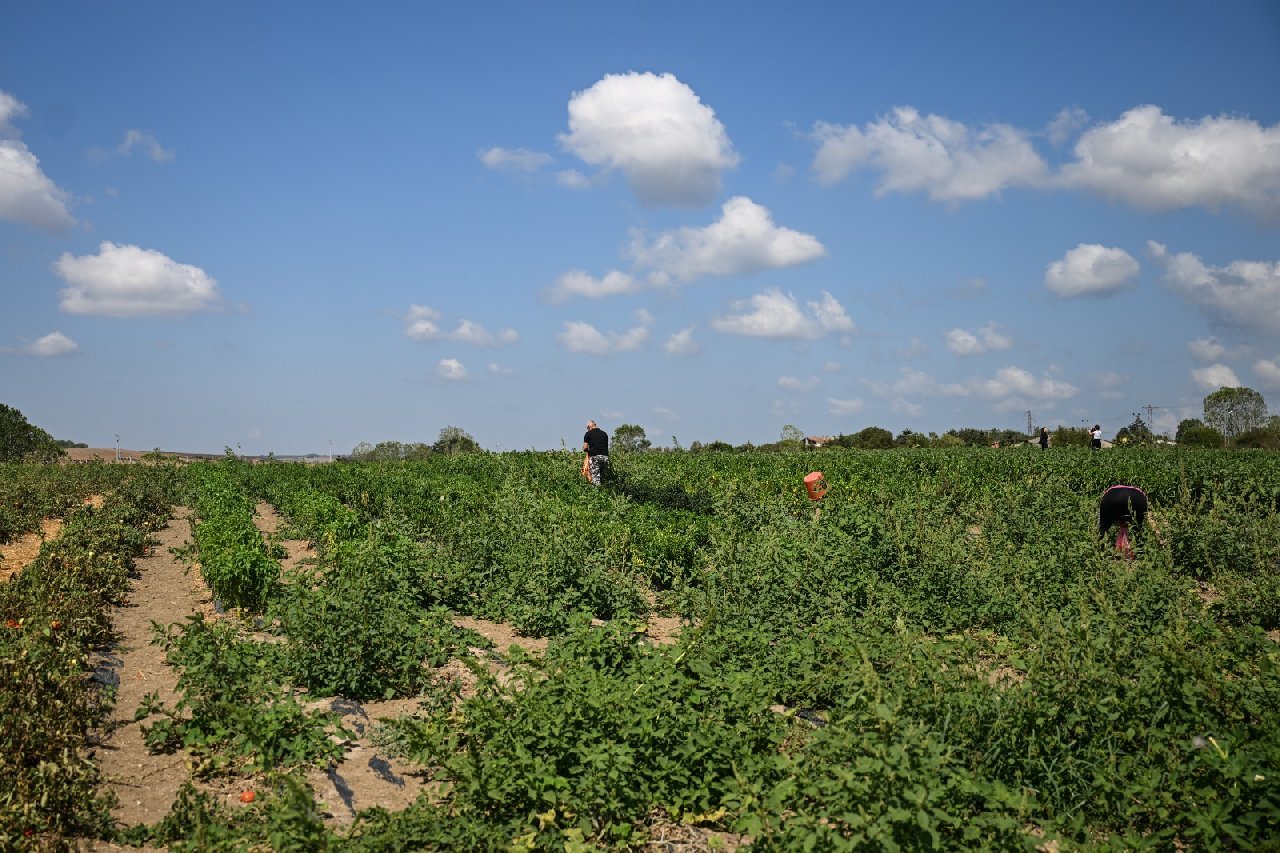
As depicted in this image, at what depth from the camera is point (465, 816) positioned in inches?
180

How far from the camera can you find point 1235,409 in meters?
62.8

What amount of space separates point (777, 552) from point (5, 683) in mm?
6359

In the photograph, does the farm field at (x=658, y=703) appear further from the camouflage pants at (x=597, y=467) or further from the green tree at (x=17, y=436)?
the green tree at (x=17, y=436)

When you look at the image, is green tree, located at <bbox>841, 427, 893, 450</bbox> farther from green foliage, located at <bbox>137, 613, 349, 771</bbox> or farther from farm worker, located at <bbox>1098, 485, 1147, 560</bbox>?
green foliage, located at <bbox>137, 613, 349, 771</bbox>

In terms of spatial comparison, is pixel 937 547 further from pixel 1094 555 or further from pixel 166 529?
pixel 166 529

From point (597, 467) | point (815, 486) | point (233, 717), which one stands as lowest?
point (233, 717)

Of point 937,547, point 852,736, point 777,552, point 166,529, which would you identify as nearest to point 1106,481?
point 937,547

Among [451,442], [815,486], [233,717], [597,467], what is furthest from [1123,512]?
[451,442]

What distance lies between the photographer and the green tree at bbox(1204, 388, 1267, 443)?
61.1 meters

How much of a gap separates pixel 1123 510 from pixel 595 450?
1098cm

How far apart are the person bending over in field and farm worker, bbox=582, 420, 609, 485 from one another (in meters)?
10.6

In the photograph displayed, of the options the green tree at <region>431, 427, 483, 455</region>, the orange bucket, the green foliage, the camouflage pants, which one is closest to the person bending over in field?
the orange bucket

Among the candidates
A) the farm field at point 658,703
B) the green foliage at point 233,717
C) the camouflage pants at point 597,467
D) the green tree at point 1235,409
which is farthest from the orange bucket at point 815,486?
the green tree at point 1235,409

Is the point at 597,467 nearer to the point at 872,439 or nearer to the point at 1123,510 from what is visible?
the point at 1123,510
